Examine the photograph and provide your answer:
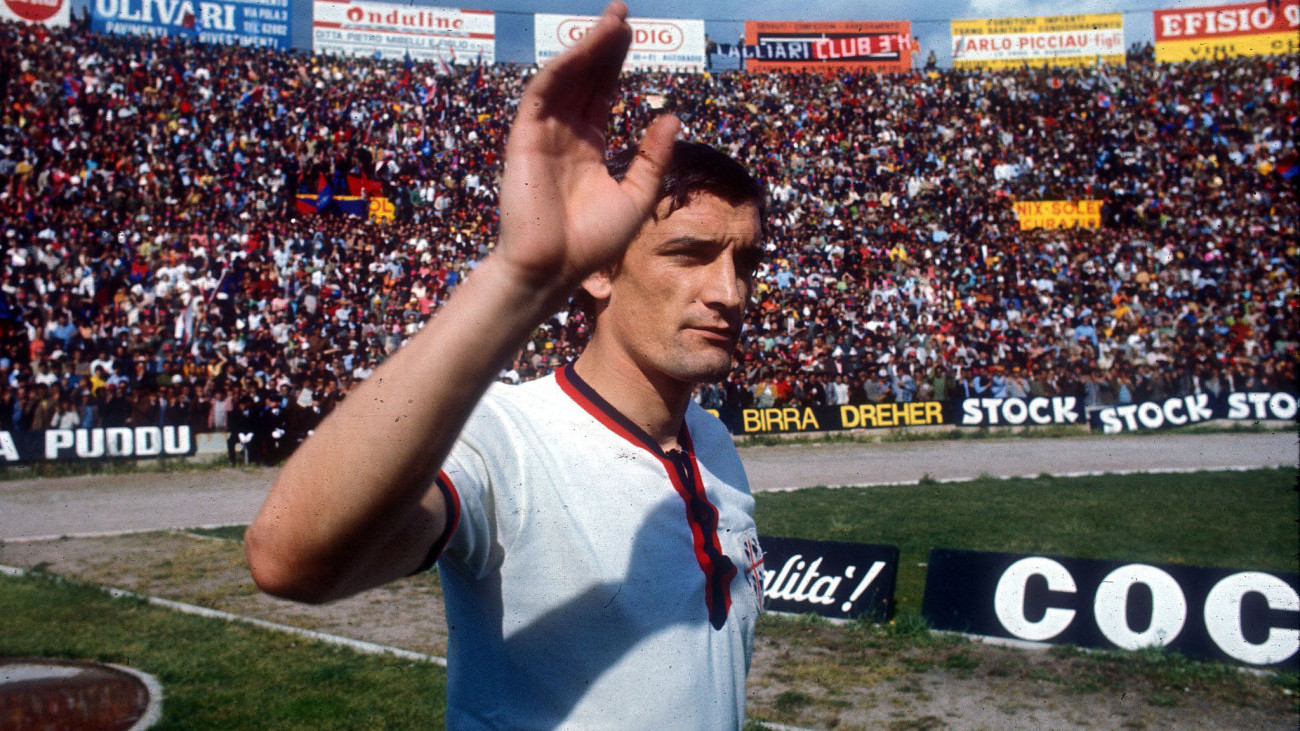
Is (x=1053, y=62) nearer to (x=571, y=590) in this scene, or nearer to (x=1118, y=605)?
(x=1118, y=605)

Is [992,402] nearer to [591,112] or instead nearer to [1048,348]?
[1048,348]

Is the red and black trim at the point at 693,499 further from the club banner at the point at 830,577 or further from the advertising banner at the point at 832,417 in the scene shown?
the advertising banner at the point at 832,417

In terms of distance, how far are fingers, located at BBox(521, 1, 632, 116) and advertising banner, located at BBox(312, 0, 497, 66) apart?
3130 centimetres

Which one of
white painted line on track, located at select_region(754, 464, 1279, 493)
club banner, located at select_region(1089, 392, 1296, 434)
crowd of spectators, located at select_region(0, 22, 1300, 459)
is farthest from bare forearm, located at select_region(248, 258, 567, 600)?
club banner, located at select_region(1089, 392, 1296, 434)

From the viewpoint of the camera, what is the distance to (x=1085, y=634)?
21.9 ft

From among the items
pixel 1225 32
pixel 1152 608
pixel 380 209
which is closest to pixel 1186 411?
pixel 1152 608

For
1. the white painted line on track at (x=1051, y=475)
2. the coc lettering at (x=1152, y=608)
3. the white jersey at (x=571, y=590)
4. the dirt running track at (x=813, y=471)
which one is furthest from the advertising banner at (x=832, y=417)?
the white jersey at (x=571, y=590)

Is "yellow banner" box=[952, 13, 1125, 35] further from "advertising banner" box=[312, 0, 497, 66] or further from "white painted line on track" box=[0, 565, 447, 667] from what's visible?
"white painted line on track" box=[0, 565, 447, 667]

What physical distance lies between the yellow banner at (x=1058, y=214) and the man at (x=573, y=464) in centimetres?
2814

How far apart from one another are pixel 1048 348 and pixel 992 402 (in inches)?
113

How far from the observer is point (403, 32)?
30.2 metres

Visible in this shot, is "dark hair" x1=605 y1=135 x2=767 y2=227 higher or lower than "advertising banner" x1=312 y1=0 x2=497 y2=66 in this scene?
lower

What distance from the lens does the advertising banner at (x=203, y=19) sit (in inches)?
1081

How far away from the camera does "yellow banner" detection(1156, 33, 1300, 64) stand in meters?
32.8
